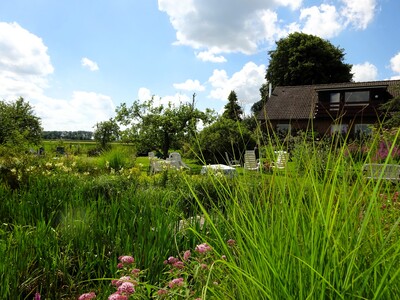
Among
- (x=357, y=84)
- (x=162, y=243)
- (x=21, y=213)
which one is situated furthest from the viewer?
(x=357, y=84)

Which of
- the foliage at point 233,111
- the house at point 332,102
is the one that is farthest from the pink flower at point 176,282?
the house at point 332,102

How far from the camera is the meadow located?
1201mm

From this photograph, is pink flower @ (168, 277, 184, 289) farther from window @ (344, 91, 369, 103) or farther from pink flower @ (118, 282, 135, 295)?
window @ (344, 91, 369, 103)

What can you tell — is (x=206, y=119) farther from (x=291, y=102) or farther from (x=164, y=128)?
(x=291, y=102)

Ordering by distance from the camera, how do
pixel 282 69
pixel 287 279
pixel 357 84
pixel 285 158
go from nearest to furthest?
pixel 287 279, pixel 285 158, pixel 357 84, pixel 282 69

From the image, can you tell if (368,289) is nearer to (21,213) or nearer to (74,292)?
(74,292)

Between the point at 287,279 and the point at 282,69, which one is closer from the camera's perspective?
the point at 287,279

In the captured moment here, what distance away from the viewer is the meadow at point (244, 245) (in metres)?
1.20

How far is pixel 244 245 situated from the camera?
1397mm

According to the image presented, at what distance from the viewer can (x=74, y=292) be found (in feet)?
6.92

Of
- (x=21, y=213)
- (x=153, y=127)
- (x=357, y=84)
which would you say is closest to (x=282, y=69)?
(x=357, y=84)

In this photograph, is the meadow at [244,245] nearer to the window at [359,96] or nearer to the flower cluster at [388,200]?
the flower cluster at [388,200]

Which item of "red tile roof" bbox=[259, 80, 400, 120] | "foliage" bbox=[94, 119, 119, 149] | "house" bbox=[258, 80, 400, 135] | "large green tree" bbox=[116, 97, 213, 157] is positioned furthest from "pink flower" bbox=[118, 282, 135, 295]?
"foliage" bbox=[94, 119, 119, 149]

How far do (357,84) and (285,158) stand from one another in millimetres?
26832
